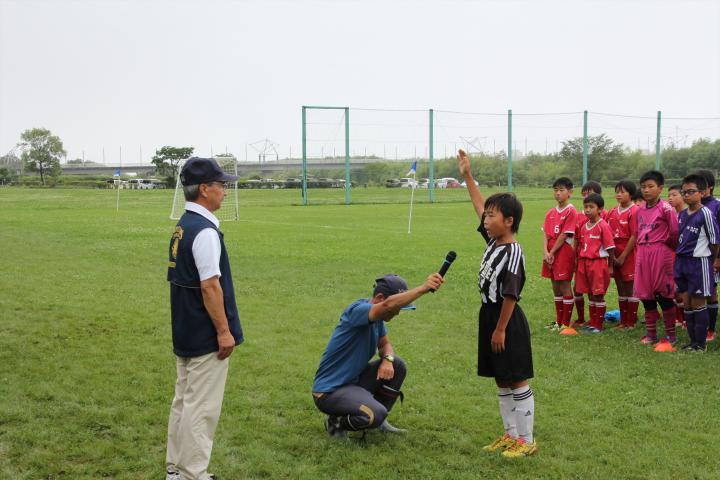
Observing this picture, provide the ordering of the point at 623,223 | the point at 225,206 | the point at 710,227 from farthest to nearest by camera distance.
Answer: the point at 225,206 < the point at 623,223 < the point at 710,227

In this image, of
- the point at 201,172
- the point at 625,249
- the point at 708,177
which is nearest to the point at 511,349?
the point at 201,172

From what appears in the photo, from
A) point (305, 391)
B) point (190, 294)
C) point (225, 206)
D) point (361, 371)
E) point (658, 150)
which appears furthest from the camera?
point (658, 150)

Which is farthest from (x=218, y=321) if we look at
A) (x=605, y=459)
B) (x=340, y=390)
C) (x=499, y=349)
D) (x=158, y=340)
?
(x=158, y=340)

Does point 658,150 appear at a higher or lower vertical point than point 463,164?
higher

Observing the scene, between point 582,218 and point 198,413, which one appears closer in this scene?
point 198,413

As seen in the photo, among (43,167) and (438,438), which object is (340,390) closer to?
(438,438)

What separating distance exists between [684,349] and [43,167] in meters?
78.0

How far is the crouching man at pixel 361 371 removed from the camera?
4.93 m

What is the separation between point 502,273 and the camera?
481 cm

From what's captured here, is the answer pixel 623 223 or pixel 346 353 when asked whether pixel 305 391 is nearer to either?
pixel 346 353

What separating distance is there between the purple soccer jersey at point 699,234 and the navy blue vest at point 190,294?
5.57 metres

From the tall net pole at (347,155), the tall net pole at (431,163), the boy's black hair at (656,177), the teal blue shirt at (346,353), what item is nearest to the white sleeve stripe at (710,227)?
the boy's black hair at (656,177)

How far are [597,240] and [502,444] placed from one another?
4.36 metres

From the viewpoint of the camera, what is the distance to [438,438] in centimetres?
526
